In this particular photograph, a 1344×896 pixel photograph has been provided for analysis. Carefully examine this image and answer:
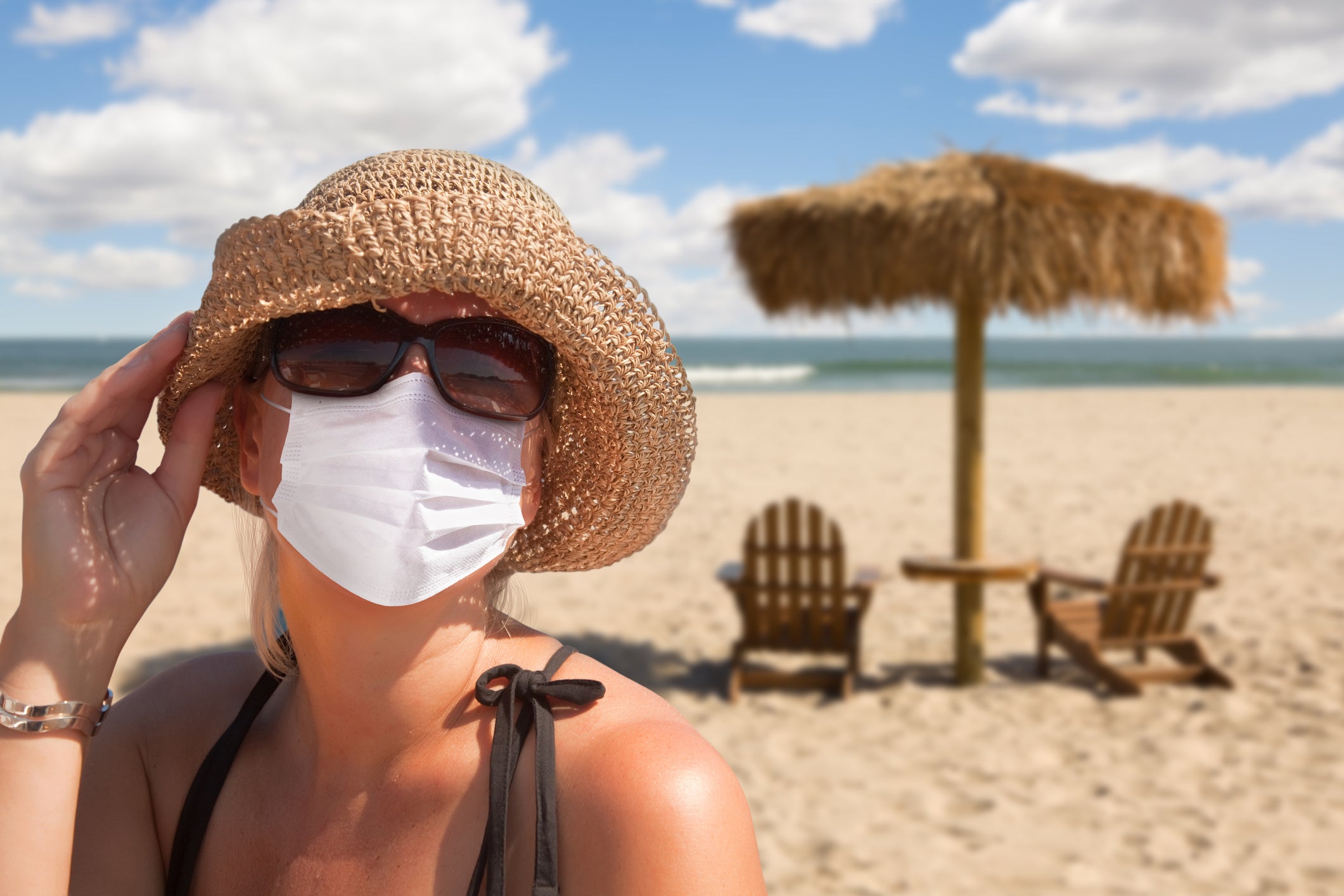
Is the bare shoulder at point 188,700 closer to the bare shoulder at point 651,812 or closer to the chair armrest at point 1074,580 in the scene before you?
the bare shoulder at point 651,812

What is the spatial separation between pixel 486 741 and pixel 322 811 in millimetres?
279

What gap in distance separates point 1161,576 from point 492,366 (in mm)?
5787

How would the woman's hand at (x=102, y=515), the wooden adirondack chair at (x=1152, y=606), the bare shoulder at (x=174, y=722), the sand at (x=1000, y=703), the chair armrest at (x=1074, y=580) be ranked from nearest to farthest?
the woman's hand at (x=102, y=515) < the bare shoulder at (x=174, y=722) < the sand at (x=1000, y=703) < the chair armrest at (x=1074, y=580) < the wooden adirondack chair at (x=1152, y=606)

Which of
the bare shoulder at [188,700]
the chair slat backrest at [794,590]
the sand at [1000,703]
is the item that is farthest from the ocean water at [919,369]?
the bare shoulder at [188,700]

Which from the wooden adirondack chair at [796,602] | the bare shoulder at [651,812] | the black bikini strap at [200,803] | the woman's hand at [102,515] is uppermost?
the woman's hand at [102,515]

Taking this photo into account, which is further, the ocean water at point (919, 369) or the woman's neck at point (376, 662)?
the ocean water at point (919, 369)

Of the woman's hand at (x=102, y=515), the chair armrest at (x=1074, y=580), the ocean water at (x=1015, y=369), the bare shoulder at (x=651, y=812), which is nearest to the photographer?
the bare shoulder at (x=651, y=812)

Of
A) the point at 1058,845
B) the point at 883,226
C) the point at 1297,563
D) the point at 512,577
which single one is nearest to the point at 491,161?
the point at 512,577

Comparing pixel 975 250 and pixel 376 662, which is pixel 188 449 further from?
pixel 975 250

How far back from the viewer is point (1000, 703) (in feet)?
19.0

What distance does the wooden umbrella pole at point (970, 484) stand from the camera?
5.89 m

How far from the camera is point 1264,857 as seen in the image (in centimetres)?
402

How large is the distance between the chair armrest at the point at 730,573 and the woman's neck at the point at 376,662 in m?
4.61

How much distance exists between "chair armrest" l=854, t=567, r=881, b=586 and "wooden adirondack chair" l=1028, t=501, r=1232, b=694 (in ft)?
3.29
